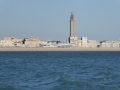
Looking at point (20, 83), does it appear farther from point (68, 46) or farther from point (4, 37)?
point (4, 37)

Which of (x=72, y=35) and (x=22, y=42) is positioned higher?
(x=72, y=35)

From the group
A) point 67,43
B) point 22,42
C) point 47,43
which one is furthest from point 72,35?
point 22,42

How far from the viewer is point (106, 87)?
1692cm

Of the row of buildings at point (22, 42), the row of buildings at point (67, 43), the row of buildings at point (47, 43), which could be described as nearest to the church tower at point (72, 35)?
the row of buildings at point (67, 43)

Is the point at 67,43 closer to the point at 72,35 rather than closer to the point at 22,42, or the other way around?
the point at 72,35

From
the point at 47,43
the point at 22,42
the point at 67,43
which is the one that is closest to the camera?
the point at 67,43

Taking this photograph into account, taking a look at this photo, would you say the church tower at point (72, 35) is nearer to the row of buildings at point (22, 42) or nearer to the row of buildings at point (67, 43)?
the row of buildings at point (67, 43)

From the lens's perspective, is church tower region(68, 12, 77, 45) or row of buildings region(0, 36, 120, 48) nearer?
church tower region(68, 12, 77, 45)

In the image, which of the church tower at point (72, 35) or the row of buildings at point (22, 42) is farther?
the row of buildings at point (22, 42)

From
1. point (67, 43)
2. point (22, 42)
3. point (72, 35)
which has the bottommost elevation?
point (67, 43)

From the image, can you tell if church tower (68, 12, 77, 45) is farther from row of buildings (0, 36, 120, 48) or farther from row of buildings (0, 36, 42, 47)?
row of buildings (0, 36, 42, 47)

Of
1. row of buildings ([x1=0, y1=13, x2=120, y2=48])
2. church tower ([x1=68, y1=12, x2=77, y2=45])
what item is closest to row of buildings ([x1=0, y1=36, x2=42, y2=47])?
row of buildings ([x1=0, y1=13, x2=120, y2=48])

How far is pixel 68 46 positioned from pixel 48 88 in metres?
123

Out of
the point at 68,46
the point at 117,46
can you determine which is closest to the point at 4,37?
the point at 68,46
